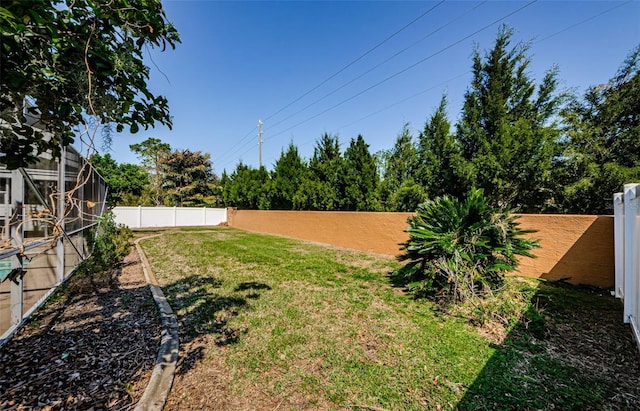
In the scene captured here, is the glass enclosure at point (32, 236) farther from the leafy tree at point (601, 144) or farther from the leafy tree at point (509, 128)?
the leafy tree at point (601, 144)

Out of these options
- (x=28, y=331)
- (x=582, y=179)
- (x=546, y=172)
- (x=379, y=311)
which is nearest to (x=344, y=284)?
(x=379, y=311)

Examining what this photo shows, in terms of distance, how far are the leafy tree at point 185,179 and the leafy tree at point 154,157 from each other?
1.76 ft

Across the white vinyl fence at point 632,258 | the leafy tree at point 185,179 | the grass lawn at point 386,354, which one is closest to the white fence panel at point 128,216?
the leafy tree at point 185,179

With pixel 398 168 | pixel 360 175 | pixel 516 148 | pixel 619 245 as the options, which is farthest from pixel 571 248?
pixel 360 175

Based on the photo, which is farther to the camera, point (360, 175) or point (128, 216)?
point (128, 216)

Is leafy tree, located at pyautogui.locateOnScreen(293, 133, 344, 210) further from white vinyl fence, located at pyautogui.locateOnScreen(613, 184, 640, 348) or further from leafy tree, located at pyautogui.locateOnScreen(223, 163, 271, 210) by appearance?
white vinyl fence, located at pyautogui.locateOnScreen(613, 184, 640, 348)

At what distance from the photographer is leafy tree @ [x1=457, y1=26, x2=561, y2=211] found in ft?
20.6

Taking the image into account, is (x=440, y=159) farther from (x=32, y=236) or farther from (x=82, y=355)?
(x=32, y=236)

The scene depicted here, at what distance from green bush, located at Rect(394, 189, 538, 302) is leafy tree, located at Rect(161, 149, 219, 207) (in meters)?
24.1

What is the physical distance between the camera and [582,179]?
6664mm

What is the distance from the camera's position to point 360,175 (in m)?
10.3

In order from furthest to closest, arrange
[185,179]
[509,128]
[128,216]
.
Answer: [185,179], [128,216], [509,128]

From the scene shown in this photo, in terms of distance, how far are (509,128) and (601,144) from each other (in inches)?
157

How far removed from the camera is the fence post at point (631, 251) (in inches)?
102
